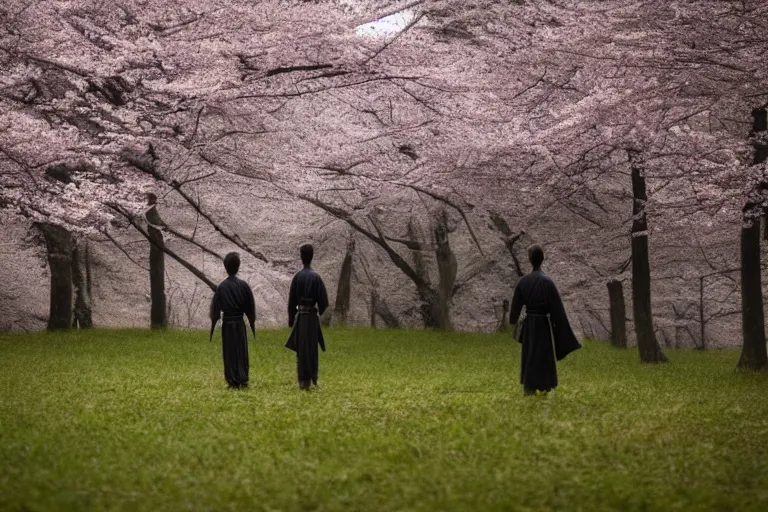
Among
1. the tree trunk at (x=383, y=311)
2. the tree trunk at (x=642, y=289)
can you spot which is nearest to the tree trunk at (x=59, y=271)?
the tree trunk at (x=383, y=311)

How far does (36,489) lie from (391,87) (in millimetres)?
21640

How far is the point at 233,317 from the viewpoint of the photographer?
533 inches

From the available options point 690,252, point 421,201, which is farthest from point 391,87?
point 690,252

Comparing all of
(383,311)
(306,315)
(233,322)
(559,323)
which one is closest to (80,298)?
(383,311)

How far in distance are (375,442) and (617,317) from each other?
68.6ft

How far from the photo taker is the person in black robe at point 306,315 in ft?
43.4

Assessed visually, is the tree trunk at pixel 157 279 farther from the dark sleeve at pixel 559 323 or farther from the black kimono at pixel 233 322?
the dark sleeve at pixel 559 323

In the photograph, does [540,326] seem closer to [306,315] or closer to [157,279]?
[306,315]

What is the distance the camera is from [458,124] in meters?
22.3

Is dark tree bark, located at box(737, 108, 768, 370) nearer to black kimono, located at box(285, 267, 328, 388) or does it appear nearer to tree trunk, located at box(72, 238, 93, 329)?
black kimono, located at box(285, 267, 328, 388)

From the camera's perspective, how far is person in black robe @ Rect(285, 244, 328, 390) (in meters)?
13.2

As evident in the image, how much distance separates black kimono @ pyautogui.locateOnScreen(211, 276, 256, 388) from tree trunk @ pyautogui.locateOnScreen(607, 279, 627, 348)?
16775mm

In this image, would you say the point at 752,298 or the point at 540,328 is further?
the point at 752,298

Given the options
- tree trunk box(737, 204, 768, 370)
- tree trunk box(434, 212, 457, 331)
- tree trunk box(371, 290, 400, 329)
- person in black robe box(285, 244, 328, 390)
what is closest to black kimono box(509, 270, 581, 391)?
person in black robe box(285, 244, 328, 390)
